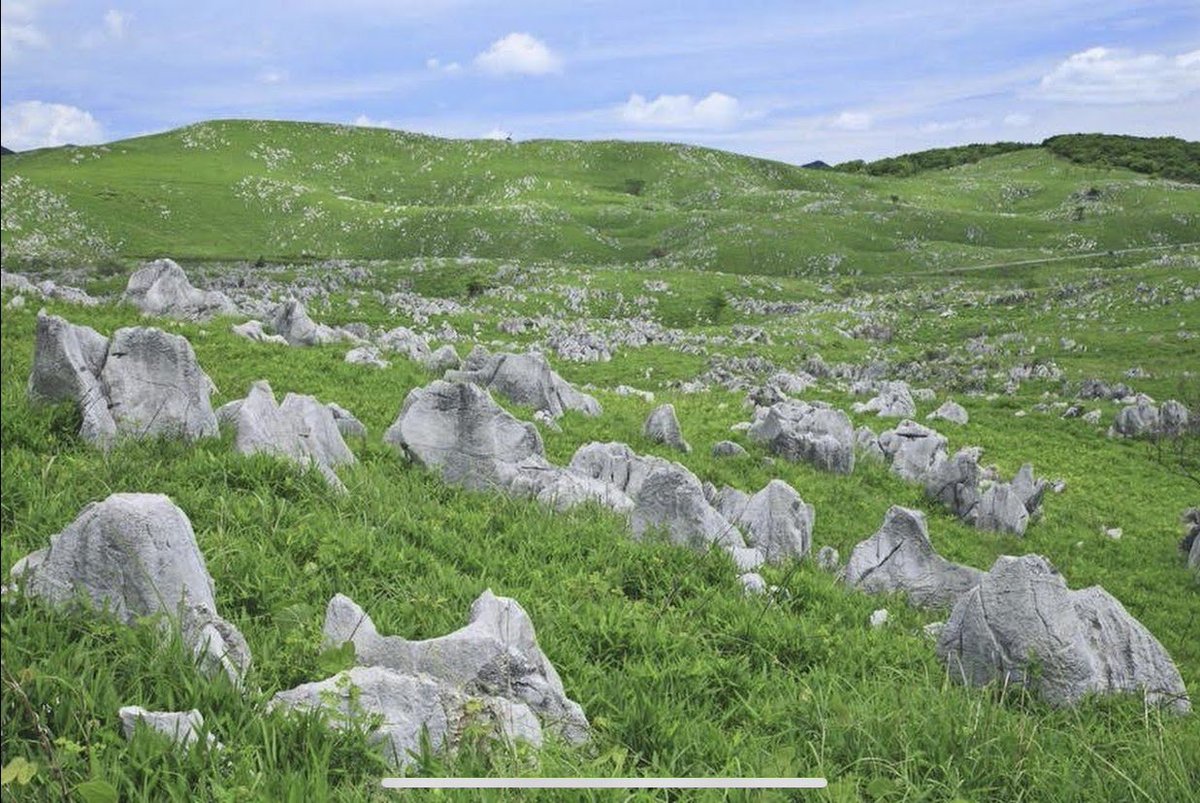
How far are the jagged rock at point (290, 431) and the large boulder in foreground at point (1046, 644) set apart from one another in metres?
6.44

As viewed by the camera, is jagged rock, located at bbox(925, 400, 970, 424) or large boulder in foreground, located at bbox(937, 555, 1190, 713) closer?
large boulder in foreground, located at bbox(937, 555, 1190, 713)

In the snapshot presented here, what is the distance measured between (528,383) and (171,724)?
1931 centimetres

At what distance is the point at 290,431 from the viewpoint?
1022cm

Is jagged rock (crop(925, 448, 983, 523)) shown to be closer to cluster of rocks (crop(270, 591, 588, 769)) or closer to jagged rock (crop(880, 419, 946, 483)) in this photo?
jagged rock (crop(880, 419, 946, 483))

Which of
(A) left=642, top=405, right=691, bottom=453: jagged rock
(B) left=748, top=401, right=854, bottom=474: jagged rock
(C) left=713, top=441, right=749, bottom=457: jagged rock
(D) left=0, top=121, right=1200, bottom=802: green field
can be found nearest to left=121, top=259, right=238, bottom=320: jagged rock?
(D) left=0, top=121, right=1200, bottom=802: green field

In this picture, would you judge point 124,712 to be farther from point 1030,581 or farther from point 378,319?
point 378,319

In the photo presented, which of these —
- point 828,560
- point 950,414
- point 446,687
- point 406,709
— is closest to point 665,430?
point 828,560

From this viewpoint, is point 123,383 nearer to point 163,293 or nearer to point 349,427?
point 349,427

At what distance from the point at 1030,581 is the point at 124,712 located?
763 centimetres

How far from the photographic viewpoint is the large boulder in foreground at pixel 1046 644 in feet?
23.8

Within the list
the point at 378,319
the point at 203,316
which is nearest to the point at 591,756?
the point at 203,316

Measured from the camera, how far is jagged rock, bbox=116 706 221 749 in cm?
384

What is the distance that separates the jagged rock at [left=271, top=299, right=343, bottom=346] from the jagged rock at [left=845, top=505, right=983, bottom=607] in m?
19.7

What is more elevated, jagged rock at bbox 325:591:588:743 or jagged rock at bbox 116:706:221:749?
jagged rock at bbox 116:706:221:749
